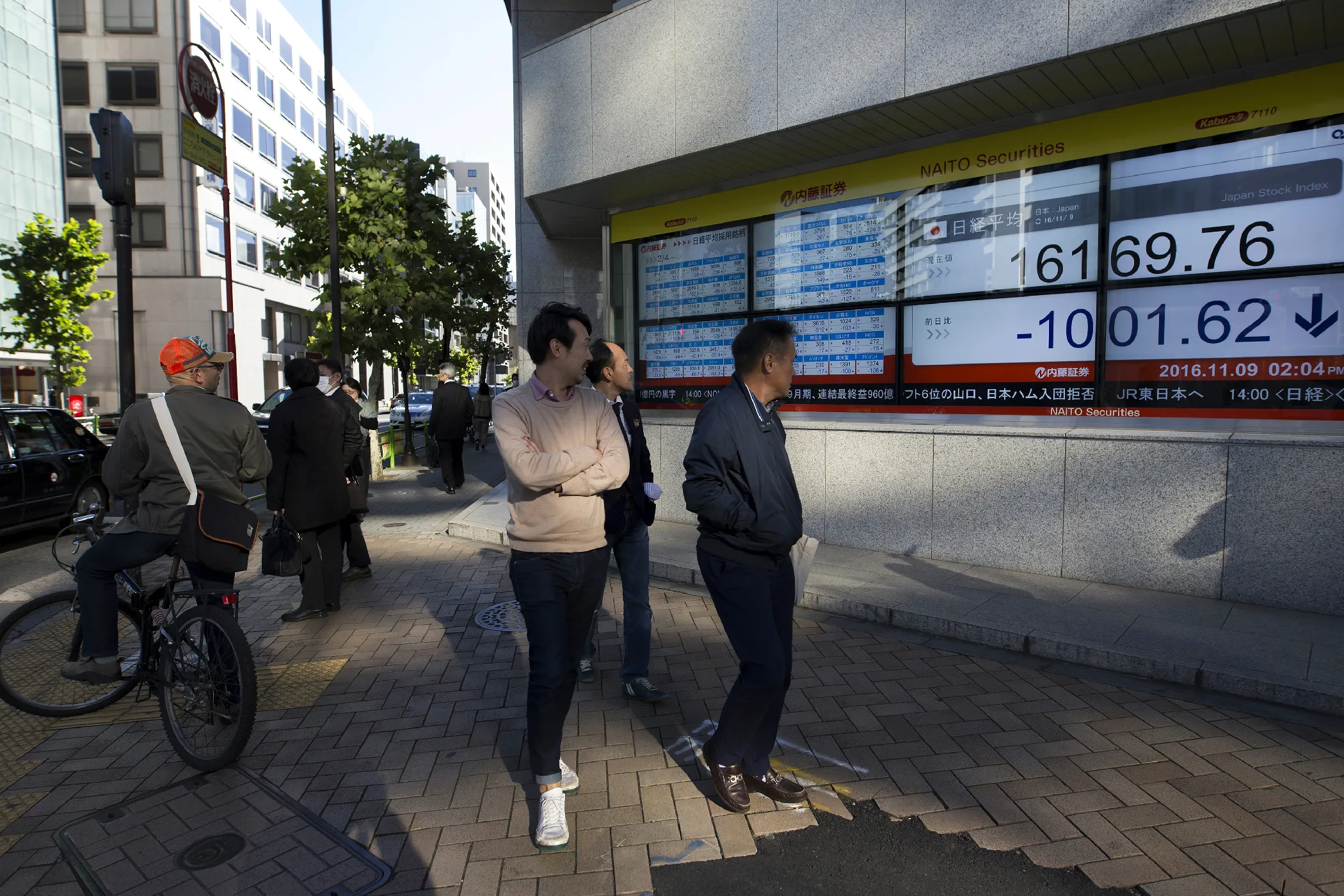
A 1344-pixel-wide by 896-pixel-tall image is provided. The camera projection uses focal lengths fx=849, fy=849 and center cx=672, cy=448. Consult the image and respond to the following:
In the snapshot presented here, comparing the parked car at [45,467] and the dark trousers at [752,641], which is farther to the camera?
the parked car at [45,467]

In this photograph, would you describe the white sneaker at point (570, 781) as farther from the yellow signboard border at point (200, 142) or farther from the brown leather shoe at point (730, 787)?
the yellow signboard border at point (200, 142)

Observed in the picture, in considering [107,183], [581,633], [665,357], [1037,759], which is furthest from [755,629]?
[107,183]

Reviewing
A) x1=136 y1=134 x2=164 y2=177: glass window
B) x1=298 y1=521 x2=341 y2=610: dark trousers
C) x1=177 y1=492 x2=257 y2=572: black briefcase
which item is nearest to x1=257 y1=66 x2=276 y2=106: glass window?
x1=136 y1=134 x2=164 y2=177: glass window

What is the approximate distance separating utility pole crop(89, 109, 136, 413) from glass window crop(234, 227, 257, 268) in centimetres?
3581

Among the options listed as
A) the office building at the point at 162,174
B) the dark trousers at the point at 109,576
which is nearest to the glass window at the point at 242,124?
the office building at the point at 162,174

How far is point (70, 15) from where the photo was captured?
35844 millimetres

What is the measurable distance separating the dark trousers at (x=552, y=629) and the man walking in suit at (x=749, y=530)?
0.47m

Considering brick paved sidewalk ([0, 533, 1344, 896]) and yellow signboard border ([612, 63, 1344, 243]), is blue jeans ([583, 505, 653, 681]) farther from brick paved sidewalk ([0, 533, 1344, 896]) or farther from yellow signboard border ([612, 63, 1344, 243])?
yellow signboard border ([612, 63, 1344, 243])

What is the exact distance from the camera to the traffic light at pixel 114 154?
25.3 ft

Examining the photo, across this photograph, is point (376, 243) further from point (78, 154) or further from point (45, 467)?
point (78, 154)

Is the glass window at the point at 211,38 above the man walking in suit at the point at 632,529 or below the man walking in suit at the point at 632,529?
above

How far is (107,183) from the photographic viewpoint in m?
7.79

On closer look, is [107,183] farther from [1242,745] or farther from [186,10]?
[186,10]

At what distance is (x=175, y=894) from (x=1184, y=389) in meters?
6.79
